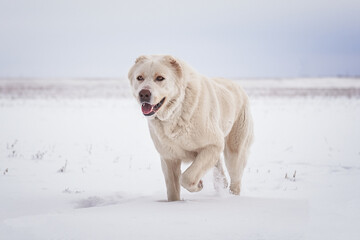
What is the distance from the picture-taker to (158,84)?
4.02 meters

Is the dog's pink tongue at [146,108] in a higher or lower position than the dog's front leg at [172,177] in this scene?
higher

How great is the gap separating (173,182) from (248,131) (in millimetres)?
1477

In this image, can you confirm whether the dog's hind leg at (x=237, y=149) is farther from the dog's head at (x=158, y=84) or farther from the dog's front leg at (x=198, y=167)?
the dog's head at (x=158, y=84)

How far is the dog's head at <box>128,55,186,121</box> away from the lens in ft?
12.9

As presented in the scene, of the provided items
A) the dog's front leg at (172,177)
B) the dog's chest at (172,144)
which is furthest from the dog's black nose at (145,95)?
the dog's front leg at (172,177)

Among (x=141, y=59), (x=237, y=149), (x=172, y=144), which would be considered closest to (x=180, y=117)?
(x=172, y=144)

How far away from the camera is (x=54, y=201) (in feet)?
15.8

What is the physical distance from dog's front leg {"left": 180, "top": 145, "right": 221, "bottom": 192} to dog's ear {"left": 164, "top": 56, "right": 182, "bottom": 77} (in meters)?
0.90

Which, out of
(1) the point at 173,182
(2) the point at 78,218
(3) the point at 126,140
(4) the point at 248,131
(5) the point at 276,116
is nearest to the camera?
(2) the point at 78,218

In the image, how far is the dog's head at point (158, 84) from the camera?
12.9 feet

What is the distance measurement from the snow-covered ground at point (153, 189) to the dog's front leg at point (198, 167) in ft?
0.68

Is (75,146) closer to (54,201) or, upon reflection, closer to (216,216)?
(54,201)

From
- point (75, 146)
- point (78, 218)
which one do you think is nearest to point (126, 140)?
point (75, 146)

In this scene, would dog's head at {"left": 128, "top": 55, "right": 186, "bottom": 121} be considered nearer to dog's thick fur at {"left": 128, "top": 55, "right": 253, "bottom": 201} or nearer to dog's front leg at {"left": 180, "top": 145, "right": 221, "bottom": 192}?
dog's thick fur at {"left": 128, "top": 55, "right": 253, "bottom": 201}
